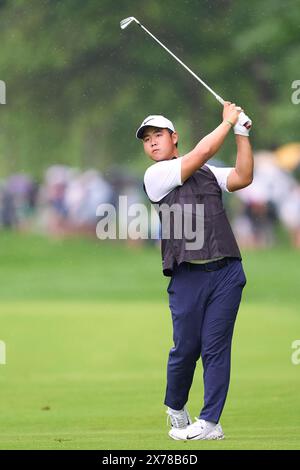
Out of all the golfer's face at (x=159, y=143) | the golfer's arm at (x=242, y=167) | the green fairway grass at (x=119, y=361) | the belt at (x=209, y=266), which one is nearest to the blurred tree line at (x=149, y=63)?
the green fairway grass at (x=119, y=361)

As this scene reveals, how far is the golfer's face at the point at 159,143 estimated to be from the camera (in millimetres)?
8758

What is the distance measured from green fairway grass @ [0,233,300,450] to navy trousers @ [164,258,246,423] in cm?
32

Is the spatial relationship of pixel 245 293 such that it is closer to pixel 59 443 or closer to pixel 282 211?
pixel 282 211

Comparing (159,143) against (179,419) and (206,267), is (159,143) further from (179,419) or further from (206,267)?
(179,419)

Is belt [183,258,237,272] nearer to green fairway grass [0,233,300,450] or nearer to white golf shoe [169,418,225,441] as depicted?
white golf shoe [169,418,225,441]

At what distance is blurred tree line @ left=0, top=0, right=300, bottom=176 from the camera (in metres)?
38.4

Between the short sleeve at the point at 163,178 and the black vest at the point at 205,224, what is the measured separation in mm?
42

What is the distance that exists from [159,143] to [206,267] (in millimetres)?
752

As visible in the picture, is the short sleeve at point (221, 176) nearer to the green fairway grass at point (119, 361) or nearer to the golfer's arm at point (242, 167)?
the golfer's arm at point (242, 167)

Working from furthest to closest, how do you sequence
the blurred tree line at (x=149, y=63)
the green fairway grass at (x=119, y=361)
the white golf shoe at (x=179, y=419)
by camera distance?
1. the blurred tree line at (x=149, y=63)
2. the green fairway grass at (x=119, y=361)
3. the white golf shoe at (x=179, y=419)

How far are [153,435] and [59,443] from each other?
2.45 feet

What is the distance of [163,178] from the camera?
8531mm

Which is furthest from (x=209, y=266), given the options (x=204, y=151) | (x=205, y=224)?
(x=204, y=151)

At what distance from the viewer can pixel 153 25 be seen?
38844 millimetres
